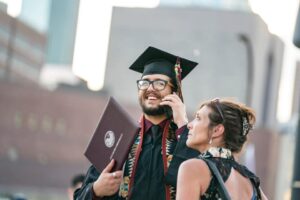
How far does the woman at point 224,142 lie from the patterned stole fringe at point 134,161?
1.80ft

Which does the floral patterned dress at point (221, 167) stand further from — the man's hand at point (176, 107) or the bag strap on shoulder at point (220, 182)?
the man's hand at point (176, 107)

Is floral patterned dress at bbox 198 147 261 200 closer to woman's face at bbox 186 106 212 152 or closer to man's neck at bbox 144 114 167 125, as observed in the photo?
woman's face at bbox 186 106 212 152

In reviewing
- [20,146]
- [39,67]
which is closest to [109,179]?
[20,146]

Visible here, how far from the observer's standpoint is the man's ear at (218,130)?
5070 mm

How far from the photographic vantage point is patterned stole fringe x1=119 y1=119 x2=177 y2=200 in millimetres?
5707

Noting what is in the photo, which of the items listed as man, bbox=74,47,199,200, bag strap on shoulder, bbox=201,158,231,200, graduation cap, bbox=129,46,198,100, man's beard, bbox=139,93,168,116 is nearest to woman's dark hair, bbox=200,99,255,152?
bag strap on shoulder, bbox=201,158,231,200

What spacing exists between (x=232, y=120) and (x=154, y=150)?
0.80 metres

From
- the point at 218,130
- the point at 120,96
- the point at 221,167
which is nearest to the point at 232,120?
the point at 218,130

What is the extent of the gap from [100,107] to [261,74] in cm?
1041

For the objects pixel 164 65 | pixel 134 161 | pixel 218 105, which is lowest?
pixel 134 161

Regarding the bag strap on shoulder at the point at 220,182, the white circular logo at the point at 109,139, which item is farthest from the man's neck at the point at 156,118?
the bag strap on shoulder at the point at 220,182

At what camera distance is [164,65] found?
5961mm

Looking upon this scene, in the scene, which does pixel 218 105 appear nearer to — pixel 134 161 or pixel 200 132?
pixel 200 132

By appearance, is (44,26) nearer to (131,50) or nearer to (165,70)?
(131,50)
